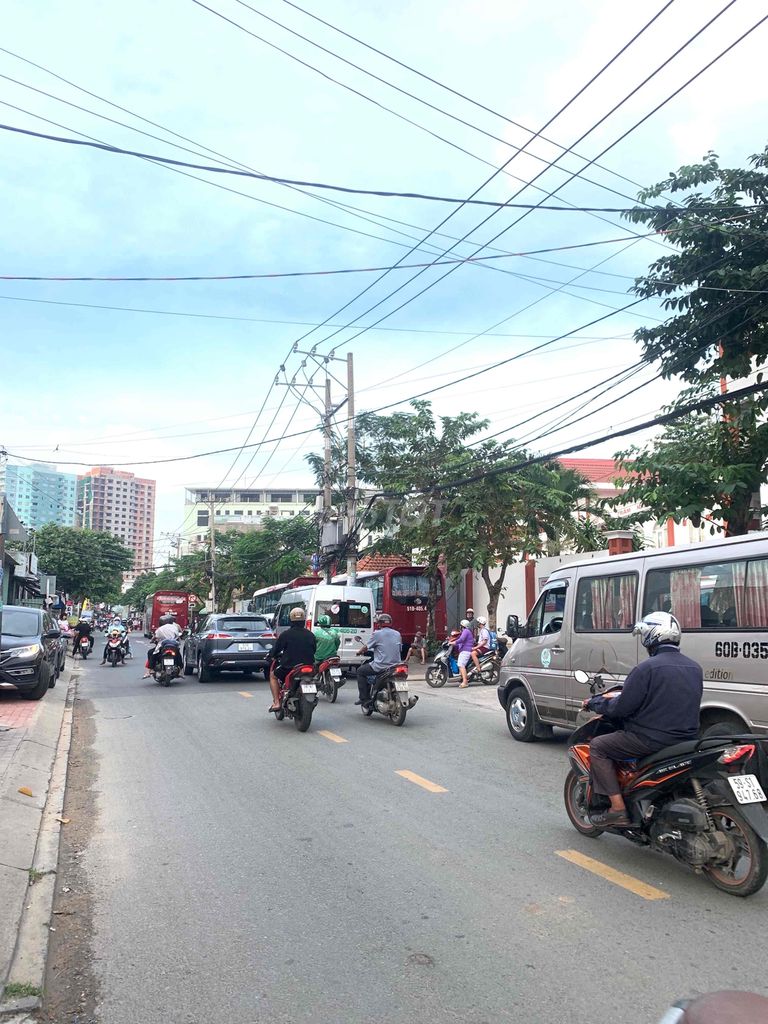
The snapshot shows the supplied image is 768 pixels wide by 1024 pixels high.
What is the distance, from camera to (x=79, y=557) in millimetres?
53844

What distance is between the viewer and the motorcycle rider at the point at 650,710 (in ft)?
17.6

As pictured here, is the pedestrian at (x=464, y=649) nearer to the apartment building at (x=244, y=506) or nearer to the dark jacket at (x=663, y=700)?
the dark jacket at (x=663, y=700)

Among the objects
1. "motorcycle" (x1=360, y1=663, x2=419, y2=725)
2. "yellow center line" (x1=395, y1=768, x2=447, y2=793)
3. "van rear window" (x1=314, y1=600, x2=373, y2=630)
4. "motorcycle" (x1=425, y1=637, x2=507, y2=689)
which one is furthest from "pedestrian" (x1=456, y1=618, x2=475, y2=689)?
"yellow center line" (x1=395, y1=768, x2=447, y2=793)

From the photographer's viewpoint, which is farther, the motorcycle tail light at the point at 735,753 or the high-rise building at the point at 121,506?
the high-rise building at the point at 121,506

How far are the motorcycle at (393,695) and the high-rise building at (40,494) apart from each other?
92.1ft

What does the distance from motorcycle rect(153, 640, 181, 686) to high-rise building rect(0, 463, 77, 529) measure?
20.7m

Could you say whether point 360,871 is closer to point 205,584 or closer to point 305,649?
point 305,649

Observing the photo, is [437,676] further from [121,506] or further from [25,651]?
[121,506]

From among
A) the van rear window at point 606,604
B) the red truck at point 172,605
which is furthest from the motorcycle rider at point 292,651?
the red truck at point 172,605

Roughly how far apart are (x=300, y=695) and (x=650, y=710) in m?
6.54

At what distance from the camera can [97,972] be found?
4.03 metres

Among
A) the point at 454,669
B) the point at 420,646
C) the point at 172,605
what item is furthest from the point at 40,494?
the point at 454,669

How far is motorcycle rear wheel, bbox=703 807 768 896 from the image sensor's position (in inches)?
189

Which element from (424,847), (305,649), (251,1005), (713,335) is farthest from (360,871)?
(713,335)
